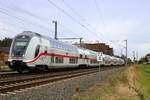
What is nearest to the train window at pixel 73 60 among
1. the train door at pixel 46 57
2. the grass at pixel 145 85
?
the grass at pixel 145 85

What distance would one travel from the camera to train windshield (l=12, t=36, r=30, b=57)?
28031mm

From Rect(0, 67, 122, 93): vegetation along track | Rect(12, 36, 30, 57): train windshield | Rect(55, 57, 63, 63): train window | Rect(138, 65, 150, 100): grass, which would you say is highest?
Rect(12, 36, 30, 57): train windshield

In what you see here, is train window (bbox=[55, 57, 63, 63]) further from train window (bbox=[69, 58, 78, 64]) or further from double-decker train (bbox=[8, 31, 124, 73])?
train window (bbox=[69, 58, 78, 64])

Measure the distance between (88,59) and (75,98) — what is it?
4484cm

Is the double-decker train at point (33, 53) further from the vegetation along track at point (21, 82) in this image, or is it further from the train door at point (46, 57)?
the vegetation along track at point (21, 82)

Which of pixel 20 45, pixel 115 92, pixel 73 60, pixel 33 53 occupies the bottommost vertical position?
pixel 115 92

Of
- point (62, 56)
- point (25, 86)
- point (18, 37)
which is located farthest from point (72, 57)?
point (25, 86)

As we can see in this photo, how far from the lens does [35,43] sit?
29.1 metres

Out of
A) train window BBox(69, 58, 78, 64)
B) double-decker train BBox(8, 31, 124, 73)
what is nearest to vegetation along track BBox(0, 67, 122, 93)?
double-decker train BBox(8, 31, 124, 73)

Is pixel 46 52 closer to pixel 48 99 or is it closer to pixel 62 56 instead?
pixel 62 56

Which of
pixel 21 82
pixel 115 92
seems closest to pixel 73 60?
pixel 21 82

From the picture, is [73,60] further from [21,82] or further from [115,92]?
[115,92]

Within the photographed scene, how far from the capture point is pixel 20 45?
28.4 meters

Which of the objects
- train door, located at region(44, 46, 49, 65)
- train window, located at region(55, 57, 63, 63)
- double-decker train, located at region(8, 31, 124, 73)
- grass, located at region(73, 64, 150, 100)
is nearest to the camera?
grass, located at region(73, 64, 150, 100)
